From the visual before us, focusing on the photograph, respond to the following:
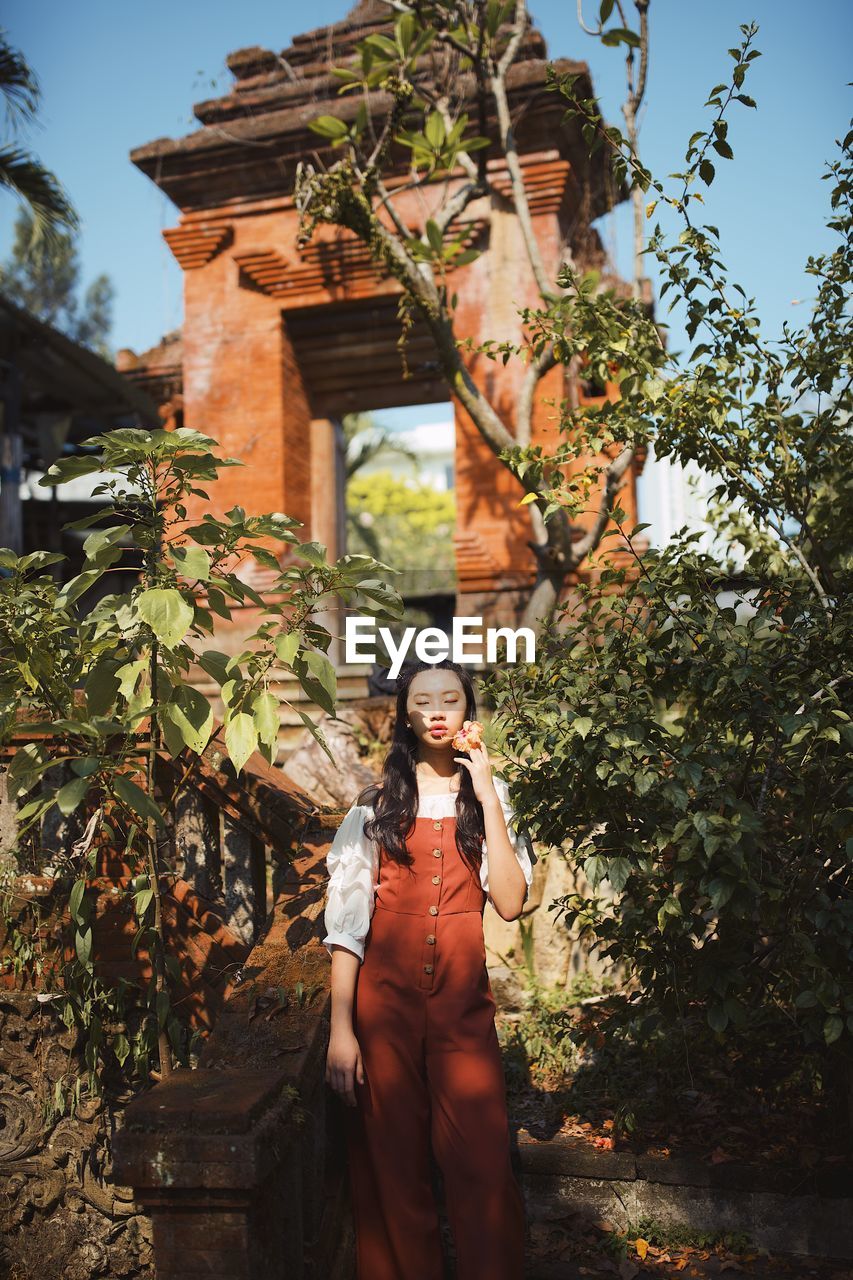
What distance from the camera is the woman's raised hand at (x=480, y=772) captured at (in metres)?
2.89

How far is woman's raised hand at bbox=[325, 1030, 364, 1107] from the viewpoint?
2.67 m

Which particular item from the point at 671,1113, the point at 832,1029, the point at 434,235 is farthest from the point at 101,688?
the point at 434,235

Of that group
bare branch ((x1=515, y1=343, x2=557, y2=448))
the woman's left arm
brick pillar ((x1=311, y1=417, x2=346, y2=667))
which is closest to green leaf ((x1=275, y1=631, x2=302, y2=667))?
the woman's left arm

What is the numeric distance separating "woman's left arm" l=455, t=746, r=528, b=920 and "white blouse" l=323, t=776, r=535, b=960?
5 cm

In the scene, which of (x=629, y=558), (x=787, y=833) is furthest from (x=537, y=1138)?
(x=629, y=558)

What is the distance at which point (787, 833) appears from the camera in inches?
138

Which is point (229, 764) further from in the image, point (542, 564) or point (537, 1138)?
point (542, 564)

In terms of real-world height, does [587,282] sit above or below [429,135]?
below

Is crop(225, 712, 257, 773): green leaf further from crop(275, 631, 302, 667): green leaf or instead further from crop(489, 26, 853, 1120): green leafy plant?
crop(489, 26, 853, 1120): green leafy plant

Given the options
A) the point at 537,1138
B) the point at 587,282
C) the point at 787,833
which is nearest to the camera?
the point at 787,833

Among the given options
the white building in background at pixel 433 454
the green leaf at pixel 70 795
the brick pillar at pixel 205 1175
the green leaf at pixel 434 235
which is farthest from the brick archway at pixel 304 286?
the white building in background at pixel 433 454

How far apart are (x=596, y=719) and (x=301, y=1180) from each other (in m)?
1.49

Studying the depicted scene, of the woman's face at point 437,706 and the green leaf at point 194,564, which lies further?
the woman's face at point 437,706

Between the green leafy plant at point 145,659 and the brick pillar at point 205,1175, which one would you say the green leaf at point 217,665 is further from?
the brick pillar at point 205,1175
